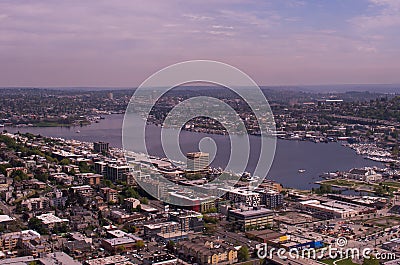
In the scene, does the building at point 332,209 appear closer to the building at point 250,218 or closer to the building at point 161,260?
the building at point 250,218

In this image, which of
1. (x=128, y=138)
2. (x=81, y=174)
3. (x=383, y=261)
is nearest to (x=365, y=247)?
(x=383, y=261)

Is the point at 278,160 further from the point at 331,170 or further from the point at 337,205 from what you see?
the point at 337,205

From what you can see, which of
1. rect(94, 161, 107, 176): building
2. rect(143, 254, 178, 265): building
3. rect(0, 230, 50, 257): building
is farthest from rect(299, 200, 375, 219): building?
rect(94, 161, 107, 176): building

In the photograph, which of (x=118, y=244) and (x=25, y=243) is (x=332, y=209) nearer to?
(x=118, y=244)

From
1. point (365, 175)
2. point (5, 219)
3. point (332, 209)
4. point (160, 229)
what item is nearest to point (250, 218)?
point (160, 229)

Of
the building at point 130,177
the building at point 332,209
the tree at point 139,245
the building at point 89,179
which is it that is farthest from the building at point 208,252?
the building at point 89,179
